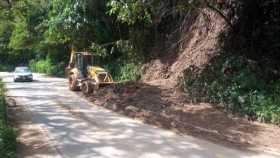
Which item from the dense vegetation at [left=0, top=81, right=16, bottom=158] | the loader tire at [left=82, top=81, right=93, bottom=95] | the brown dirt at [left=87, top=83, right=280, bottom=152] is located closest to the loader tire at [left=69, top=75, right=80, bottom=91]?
the loader tire at [left=82, top=81, right=93, bottom=95]

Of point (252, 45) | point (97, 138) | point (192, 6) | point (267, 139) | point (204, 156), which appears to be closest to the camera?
point (204, 156)

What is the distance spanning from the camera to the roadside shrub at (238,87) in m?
13.5

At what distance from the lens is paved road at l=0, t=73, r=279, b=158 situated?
34.2 feet

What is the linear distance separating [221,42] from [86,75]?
8.09m

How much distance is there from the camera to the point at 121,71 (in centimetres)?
2784

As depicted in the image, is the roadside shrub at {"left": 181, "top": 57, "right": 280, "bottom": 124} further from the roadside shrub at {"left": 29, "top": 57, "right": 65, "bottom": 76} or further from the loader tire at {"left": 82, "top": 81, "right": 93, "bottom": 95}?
the roadside shrub at {"left": 29, "top": 57, "right": 65, "bottom": 76}

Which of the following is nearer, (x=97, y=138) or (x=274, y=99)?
(x=97, y=138)

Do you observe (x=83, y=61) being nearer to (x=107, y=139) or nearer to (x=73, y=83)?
(x=73, y=83)

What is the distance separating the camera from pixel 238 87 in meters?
15.1

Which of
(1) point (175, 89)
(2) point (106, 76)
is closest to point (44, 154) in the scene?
(1) point (175, 89)

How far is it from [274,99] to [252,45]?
4793 mm

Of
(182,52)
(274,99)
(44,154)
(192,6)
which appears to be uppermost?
(192,6)

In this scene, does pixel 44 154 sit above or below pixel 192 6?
below

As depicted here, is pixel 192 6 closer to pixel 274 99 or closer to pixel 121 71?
pixel 274 99
